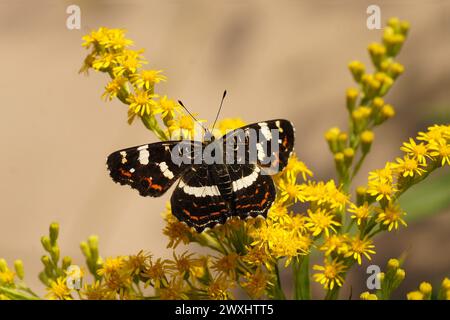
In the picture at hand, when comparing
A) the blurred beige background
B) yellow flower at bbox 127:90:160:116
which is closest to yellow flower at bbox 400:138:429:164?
yellow flower at bbox 127:90:160:116

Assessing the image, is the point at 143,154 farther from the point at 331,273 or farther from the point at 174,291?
the point at 331,273

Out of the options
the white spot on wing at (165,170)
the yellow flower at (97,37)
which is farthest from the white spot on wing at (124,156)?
the yellow flower at (97,37)

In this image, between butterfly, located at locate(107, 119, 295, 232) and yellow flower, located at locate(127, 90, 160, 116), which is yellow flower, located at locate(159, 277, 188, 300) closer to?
butterfly, located at locate(107, 119, 295, 232)

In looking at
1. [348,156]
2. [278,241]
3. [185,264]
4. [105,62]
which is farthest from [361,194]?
[105,62]

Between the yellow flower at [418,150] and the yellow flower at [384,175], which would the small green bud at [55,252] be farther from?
the yellow flower at [418,150]
